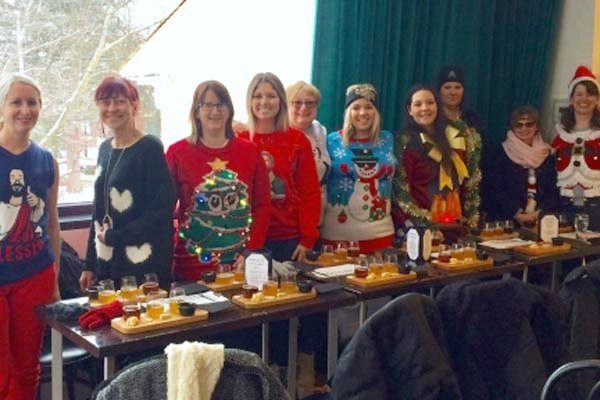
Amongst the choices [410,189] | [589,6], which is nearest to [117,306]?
[410,189]

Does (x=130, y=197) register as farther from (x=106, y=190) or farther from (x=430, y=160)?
(x=430, y=160)

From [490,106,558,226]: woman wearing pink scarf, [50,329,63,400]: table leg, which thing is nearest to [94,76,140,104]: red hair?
[50,329,63,400]: table leg

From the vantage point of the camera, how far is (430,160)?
364 cm

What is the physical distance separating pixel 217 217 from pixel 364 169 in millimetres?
860

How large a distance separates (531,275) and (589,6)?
2.12 m

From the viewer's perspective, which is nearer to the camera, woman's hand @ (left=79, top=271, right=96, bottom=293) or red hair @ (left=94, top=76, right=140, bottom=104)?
red hair @ (left=94, top=76, right=140, bottom=104)

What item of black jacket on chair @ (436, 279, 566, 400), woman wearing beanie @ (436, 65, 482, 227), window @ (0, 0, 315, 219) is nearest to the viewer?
black jacket on chair @ (436, 279, 566, 400)

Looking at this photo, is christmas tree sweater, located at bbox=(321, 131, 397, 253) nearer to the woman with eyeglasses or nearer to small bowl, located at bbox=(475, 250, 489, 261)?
the woman with eyeglasses

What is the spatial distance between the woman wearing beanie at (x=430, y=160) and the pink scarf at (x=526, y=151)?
2.11ft

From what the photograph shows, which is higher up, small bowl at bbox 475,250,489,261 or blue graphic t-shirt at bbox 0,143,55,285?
blue graphic t-shirt at bbox 0,143,55,285

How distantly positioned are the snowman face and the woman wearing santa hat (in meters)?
1.40

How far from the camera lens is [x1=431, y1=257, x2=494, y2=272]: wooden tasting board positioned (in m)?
2.95

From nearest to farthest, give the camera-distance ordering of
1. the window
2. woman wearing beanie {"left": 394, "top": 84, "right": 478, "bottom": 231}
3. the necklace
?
the necklace → the window → woman wearing beanie {"left": 394, "top": 84, "right": 478, "bottom": 231}

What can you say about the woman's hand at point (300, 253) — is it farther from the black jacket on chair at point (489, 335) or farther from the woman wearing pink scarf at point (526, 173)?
the woman wearing pink scarf at point (526, 173)
